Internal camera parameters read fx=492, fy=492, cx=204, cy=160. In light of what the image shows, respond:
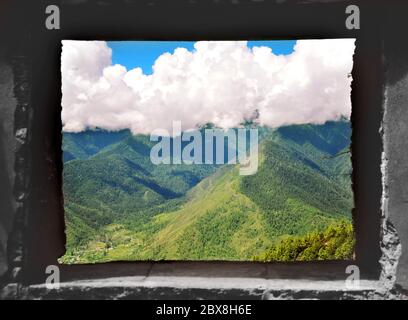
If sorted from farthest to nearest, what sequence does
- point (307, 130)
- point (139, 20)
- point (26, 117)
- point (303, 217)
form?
1. point (307, 130)
2. point (303, 217)
3. point (139, 20)
4. point (26, 117)

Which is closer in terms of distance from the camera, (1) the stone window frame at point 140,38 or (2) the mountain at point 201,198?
(1) the stone window frame at point 140,38

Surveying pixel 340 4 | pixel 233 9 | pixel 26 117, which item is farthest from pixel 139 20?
pixel 340 4

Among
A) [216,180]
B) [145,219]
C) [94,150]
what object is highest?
[94,150]

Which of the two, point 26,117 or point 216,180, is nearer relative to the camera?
point 26,117

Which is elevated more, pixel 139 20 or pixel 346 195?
pixel 139 20

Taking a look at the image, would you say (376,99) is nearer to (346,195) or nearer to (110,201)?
(346,195)
